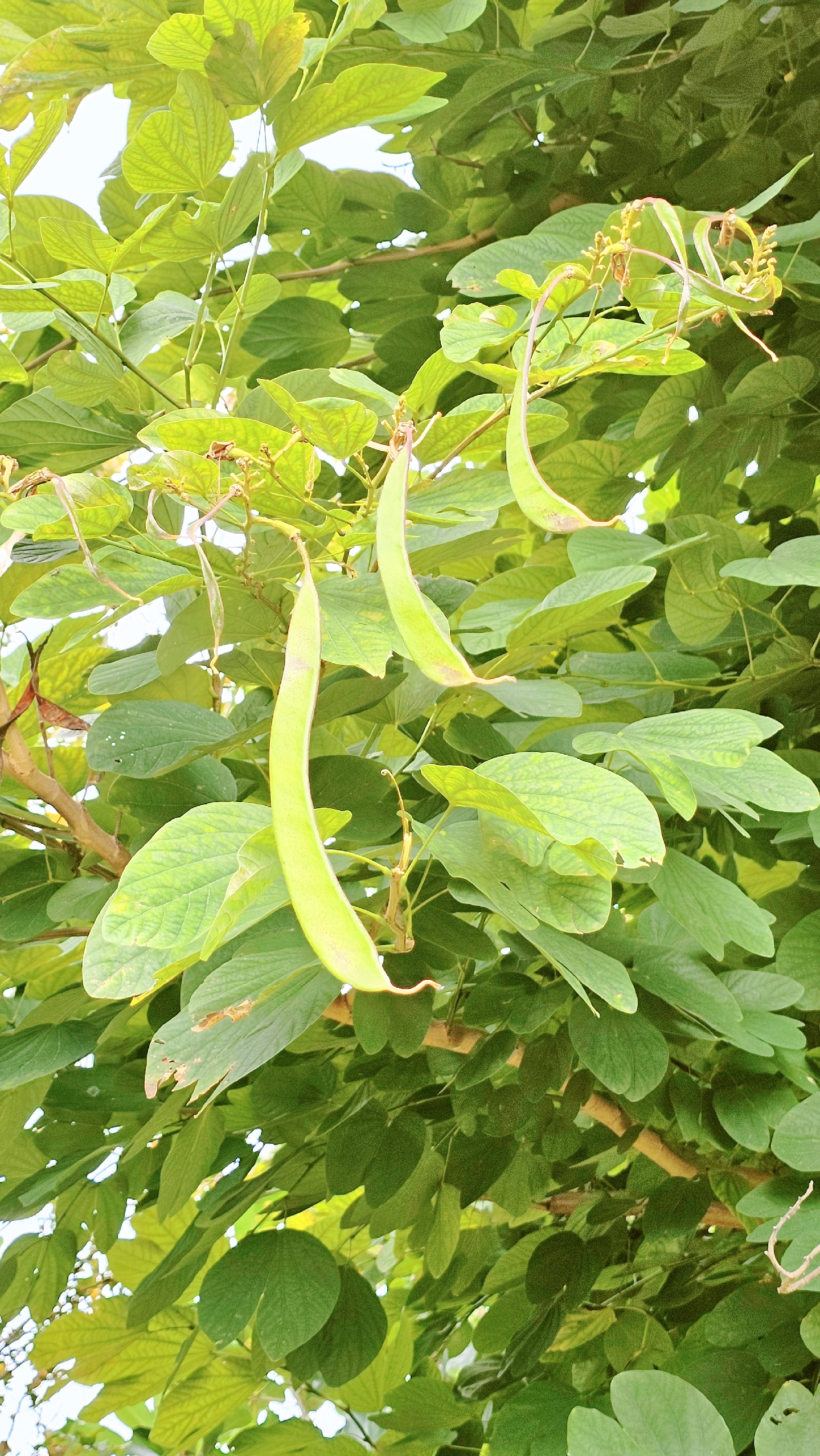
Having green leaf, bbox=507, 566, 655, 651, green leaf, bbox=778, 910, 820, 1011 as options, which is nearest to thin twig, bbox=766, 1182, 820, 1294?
green leaf, bbox=778, 910, 820, 1011

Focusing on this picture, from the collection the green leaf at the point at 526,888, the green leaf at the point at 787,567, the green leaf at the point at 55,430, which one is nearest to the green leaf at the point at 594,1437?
the green leaf at the point at 526,888

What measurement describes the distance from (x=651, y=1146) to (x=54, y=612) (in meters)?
0.44

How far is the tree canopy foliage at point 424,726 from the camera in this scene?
0.39 metres

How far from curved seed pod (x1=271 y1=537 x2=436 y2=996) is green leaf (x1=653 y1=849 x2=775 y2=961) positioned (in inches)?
10.6

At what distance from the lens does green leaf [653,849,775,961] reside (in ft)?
1.60

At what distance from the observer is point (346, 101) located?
522 mm

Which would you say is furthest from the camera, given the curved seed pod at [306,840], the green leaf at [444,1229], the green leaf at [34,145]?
the green leaf at [444,1229]

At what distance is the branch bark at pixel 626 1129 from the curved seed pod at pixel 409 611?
1.03 ft

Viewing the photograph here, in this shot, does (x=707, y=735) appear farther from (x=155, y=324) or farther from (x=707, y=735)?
(x=155, y=324)

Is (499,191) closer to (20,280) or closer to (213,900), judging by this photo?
(20,280)

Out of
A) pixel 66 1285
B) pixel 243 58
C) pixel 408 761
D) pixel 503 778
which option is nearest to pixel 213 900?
pixel 503 778

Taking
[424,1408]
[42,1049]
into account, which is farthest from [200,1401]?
[42,1049]

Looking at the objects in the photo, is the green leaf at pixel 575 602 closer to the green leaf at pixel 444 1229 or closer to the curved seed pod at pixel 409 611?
the curved seed pod at pixel 409 611

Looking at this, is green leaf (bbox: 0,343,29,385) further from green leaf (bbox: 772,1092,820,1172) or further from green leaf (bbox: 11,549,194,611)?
green leaf (bbox: 772,1092,820,1172)
